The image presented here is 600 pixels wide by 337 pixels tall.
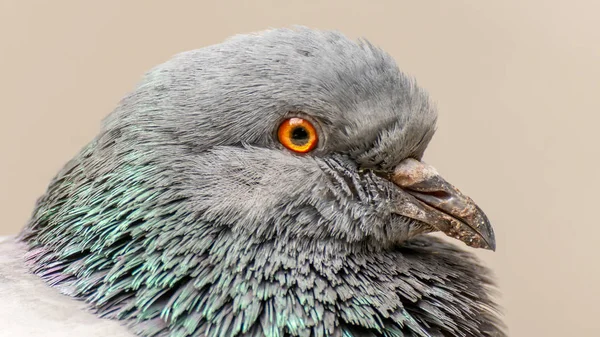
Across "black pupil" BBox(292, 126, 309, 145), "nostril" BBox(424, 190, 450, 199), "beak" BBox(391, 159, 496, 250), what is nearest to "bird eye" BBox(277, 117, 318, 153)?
"black pupil" BBox(292, 126, 309, 145)

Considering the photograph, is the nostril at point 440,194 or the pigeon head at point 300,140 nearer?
the pigeon head at point 300,140

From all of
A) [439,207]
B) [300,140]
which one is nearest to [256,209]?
[300,140]

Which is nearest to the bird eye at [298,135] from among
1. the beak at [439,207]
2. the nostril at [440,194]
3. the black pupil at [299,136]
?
the black pupil at [299,136]

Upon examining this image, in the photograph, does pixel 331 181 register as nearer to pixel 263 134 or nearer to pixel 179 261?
pixel 263 134

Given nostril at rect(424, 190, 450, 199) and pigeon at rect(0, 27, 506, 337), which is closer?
pigeon at rect(0, 27, 506, 337)

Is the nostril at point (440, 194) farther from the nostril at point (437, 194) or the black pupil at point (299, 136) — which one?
the black pupil at point (299, 136)

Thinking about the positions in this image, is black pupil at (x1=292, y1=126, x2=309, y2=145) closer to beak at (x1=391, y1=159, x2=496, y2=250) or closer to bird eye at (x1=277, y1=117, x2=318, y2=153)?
bird eye at (x1=277, y1=117, x2=318, y2=153)

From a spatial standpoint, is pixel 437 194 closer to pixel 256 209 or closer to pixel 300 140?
pixel 300 140
